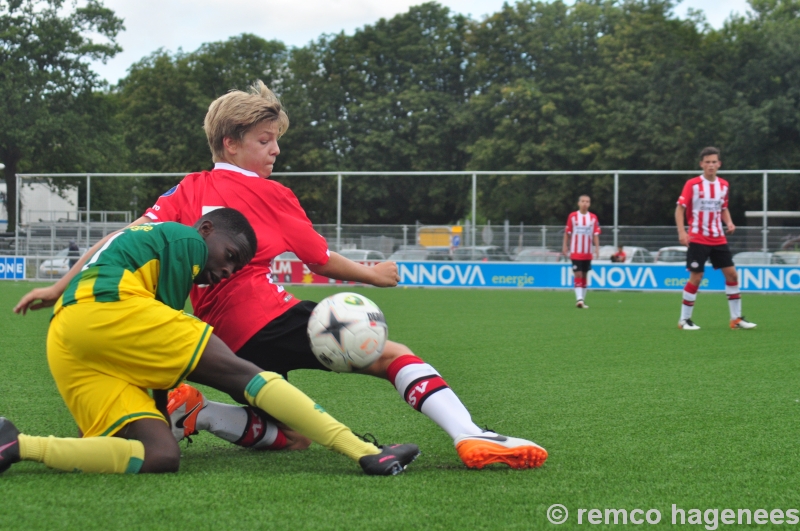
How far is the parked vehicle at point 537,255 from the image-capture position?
67.6 ft

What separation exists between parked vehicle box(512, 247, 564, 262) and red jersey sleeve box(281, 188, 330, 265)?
17067 millimetres

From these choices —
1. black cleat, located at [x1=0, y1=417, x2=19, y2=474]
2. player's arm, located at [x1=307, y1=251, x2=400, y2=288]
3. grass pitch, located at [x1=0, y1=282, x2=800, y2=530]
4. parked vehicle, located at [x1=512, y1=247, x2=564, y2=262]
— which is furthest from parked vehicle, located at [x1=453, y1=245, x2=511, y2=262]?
black cleat, located at [x1=0, y1=417, x2=19, y2=474]

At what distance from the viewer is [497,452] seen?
3.42 m

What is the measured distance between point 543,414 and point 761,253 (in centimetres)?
1607

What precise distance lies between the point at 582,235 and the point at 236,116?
1287cm

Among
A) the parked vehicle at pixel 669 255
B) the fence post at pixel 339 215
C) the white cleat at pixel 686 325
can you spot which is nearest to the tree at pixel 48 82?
the fence post at pixel 339 215

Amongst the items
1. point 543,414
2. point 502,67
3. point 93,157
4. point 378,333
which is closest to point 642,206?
point 543,414

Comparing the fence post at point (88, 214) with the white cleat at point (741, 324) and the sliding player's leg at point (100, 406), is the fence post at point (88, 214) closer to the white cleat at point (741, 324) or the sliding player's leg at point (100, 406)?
the white cleat at point (741, 324)

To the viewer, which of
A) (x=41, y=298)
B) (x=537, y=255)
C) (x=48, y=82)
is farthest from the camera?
(x=48, y=82)

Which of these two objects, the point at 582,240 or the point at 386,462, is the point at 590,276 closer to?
the point at 582,240

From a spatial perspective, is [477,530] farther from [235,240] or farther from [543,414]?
[543,414]

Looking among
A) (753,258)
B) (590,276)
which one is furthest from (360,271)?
(753,258)

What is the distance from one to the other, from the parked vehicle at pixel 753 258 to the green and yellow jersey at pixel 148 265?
59.2 feet

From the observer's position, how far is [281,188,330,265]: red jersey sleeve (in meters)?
3.88
